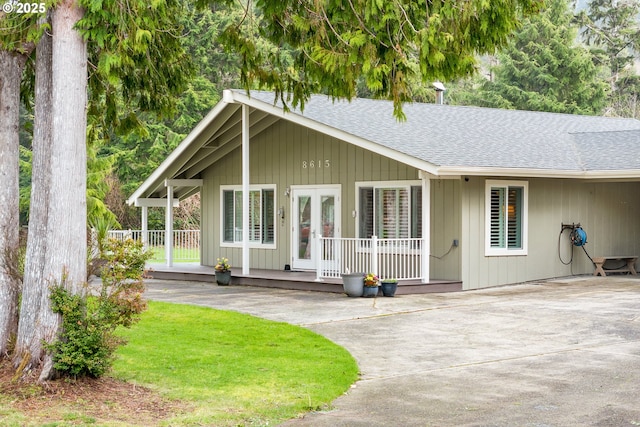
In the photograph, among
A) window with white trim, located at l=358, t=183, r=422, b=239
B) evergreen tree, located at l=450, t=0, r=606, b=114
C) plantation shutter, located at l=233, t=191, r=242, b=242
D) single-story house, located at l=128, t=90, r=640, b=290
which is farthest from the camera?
evergreen tree, located at l=450, t=0, r=606, b=114

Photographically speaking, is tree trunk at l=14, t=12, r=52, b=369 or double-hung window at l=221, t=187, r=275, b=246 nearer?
tree trunk at l=14, t=12, r=52, b=369

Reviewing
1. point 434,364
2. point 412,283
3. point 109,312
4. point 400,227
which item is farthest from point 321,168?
point 109,312

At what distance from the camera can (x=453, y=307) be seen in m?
15.0

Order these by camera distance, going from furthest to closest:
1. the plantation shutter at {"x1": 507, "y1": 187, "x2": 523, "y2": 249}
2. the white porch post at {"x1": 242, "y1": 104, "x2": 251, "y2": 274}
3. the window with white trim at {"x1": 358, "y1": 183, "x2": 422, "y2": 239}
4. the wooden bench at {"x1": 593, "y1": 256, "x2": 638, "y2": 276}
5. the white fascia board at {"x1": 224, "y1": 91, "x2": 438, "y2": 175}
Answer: the wooden bench at {"x1": 593, "y1": 256, "x2": 638, "y2": 276} → the white porch post at {"x1": 242, "y1": 104, "x2": 251, "y2": 274} → the plantation shutter at {"x1": 507, "y1": 187, "x2": 523, "y2": 249} → the window with white trim at {"x1": 358, "y1": 183, "x2": 422, "y2": 239} → the white fascia board at {"x1": 224, "y1": 91, "x2": 438, "y2": 175}

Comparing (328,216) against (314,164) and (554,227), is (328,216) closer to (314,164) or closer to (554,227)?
(314,164)

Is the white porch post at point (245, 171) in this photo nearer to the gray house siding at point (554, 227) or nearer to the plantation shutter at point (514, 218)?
the gray house siding at point (554, 227)

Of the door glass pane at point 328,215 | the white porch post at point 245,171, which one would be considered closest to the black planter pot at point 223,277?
the white porch post at point 245,171

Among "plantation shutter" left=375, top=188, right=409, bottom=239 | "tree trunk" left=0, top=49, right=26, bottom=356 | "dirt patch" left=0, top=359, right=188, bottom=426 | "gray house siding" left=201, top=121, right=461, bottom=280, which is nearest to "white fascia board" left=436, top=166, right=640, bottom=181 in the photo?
"gray house siding" left=201, top=121, right=461, bottom=280

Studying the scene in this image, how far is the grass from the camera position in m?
7.99

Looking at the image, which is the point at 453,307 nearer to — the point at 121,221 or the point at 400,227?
the point at 400,227

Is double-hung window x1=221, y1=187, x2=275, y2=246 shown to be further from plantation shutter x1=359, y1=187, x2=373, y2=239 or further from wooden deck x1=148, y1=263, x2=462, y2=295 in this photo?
plantation shutter x1=359, y1=187, x2=373, y2=239

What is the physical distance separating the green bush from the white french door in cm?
1147

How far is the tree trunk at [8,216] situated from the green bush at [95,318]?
2.80ft

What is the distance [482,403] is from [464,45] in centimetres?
379
